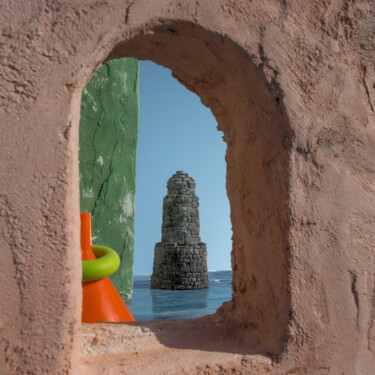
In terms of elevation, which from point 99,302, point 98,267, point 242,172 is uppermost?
point 242,172

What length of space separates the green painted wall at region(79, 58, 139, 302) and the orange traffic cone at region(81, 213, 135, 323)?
219 cm

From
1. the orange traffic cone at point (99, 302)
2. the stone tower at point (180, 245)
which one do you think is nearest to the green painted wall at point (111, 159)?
the orange traffic cone at point (99, 302)

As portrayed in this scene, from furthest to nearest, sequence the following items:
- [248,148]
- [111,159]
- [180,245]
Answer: [180,245], [111,159], [248,148]

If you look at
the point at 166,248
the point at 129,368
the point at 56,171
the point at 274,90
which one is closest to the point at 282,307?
the point at 129,368

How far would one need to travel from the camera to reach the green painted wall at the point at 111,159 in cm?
449

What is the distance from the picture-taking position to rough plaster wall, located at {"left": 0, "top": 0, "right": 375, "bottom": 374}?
3.25 feet

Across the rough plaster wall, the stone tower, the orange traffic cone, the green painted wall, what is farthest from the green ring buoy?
the stone tower

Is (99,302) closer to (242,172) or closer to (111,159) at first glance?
(242,172)

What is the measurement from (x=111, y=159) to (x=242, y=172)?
345cm

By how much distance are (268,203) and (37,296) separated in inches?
29.9

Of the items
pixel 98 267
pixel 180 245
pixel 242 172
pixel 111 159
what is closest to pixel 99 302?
pixel 98 267

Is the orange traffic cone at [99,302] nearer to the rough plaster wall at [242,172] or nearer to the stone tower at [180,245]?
the rough plaster wall at [242,172]

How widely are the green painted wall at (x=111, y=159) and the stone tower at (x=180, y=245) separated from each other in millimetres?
3089

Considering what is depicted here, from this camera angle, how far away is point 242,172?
58.2 inches
